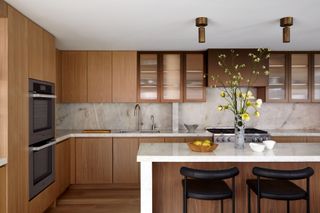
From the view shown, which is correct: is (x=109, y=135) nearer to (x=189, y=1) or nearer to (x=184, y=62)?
(x=184, y=62)

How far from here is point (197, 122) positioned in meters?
5.00

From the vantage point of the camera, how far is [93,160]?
441 cm

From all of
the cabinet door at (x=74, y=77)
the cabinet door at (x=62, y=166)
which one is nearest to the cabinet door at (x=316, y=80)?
the cabinet door at (x=74, y=77)

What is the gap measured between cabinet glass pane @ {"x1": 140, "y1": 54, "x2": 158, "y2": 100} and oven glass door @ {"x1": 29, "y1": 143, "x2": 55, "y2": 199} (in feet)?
5.76

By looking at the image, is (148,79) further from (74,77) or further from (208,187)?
(208,187)

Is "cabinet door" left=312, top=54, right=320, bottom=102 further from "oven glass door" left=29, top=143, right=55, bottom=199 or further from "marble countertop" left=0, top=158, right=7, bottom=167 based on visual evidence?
"marble countertop" left=0, top=158, right=7, bottom=167

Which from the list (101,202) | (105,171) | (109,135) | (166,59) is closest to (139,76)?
(166,59)

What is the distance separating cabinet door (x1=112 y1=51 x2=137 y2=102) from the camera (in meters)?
4.62

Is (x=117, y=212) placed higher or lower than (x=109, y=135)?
lower

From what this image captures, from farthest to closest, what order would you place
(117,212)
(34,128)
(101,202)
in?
(101,202) < (117,212) < (34,128)

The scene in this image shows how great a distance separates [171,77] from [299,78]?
212cm

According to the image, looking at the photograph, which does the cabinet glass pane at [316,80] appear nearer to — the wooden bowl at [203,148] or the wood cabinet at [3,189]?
the wooden bowl at [203,148]

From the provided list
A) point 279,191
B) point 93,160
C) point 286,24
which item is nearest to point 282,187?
point 279,191

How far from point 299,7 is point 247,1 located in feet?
1.78
